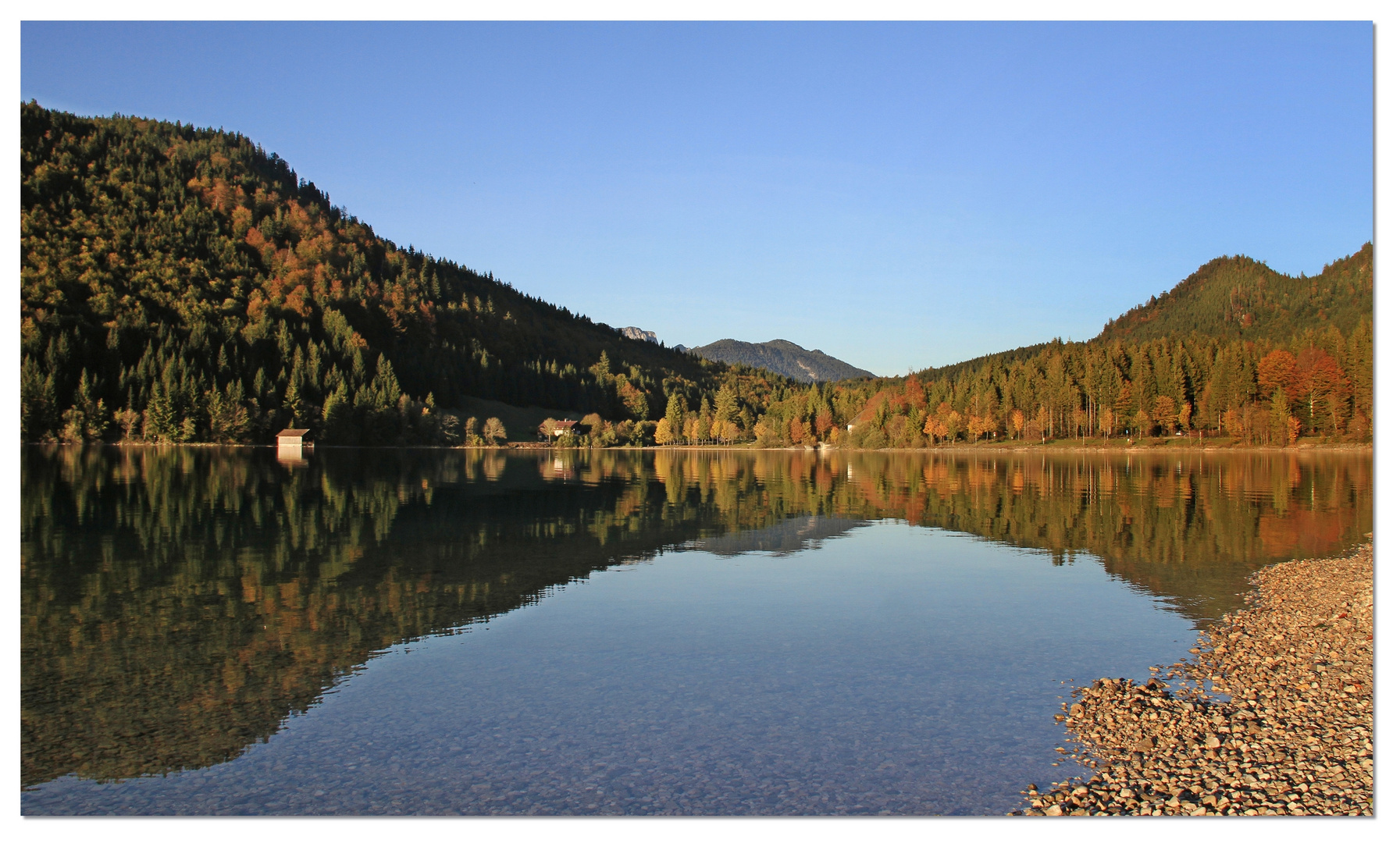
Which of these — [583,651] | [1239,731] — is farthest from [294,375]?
[1239,731]

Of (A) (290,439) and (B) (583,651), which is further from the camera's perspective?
(A) (290,439)

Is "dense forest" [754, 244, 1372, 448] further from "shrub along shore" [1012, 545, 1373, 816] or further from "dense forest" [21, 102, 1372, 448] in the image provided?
"shrub along shore" [1012, 545, 1373, 816]

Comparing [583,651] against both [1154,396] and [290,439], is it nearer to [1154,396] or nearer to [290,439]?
[290,439]

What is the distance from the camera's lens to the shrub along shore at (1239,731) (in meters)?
8.98

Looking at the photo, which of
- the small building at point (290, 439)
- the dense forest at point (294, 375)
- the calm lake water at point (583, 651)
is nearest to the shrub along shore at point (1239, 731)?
the calm lake water at point (583, 651)

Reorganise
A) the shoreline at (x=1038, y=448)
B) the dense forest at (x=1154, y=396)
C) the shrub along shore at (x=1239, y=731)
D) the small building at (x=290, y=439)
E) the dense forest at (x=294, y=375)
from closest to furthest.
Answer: the shrub along shore at (x=1239, y=731) < the shoreline at (x=1038, y=448) < the dense forest at (x=1154, y=396) < the dense forest at (x=294, y=375) < the small building at (x=290, y=439)

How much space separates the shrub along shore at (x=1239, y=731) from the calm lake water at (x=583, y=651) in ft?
2.21

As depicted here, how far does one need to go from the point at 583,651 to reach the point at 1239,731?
A: 9870mm

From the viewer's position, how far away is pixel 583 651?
14.9 metres

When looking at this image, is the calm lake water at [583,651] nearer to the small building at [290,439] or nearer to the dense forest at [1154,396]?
the dense forest at [1154,396]

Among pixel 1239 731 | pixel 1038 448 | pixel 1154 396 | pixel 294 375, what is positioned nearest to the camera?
pixel 1239 731

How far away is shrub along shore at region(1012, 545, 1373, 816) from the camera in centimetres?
898

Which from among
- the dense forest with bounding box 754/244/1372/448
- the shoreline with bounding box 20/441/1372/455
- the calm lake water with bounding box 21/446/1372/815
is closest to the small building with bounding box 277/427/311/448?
the shoreline with bounding box 20/441/1372/455

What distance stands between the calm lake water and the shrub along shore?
67 centimetres
